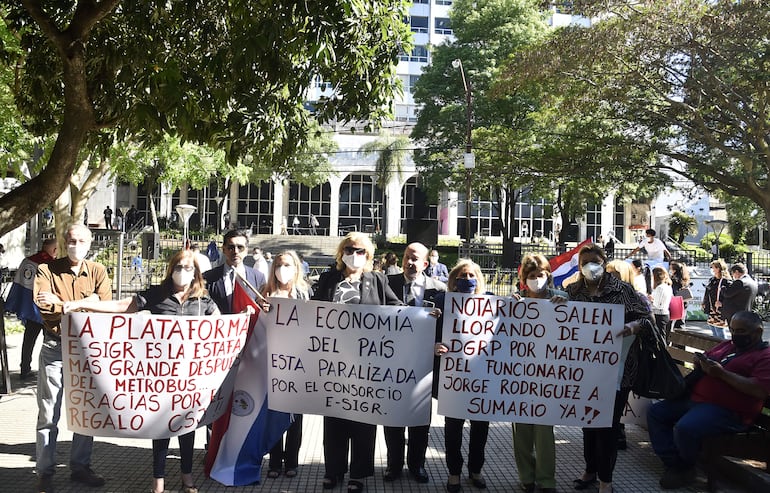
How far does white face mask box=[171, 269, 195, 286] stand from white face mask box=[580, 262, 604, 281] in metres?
3.08

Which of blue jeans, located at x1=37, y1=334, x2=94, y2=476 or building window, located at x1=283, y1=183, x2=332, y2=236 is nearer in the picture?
blue jeans, located at x1=37, y1=334, x2=94, y2=476

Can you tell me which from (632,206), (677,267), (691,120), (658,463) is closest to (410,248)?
(658,463)

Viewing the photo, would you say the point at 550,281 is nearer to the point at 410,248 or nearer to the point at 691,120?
the point at 410,248

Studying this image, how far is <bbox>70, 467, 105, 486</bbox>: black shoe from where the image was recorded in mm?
5082

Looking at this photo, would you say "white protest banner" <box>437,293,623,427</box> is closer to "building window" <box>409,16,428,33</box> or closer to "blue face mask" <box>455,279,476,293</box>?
"blue face mask" <box>455,279,476,293</box>

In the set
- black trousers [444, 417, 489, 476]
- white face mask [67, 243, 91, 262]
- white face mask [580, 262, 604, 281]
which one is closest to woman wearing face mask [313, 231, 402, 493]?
black trousers [444, 417, 489, 476]

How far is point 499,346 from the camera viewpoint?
207 inches

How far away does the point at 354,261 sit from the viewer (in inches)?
204

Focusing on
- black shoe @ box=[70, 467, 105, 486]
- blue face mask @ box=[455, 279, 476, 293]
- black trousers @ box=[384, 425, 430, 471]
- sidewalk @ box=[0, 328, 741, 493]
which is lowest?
sidewalk @ box=[0, 328, 741, 493]

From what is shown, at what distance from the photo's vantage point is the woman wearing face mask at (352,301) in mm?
5160

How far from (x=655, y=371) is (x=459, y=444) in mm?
1694

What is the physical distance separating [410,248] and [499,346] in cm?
116

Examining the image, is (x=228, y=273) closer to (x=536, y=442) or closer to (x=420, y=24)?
(x=536, y=442)

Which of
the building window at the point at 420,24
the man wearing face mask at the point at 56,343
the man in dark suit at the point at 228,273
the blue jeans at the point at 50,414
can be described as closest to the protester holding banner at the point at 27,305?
the man in dark suit at the point at 228,273
